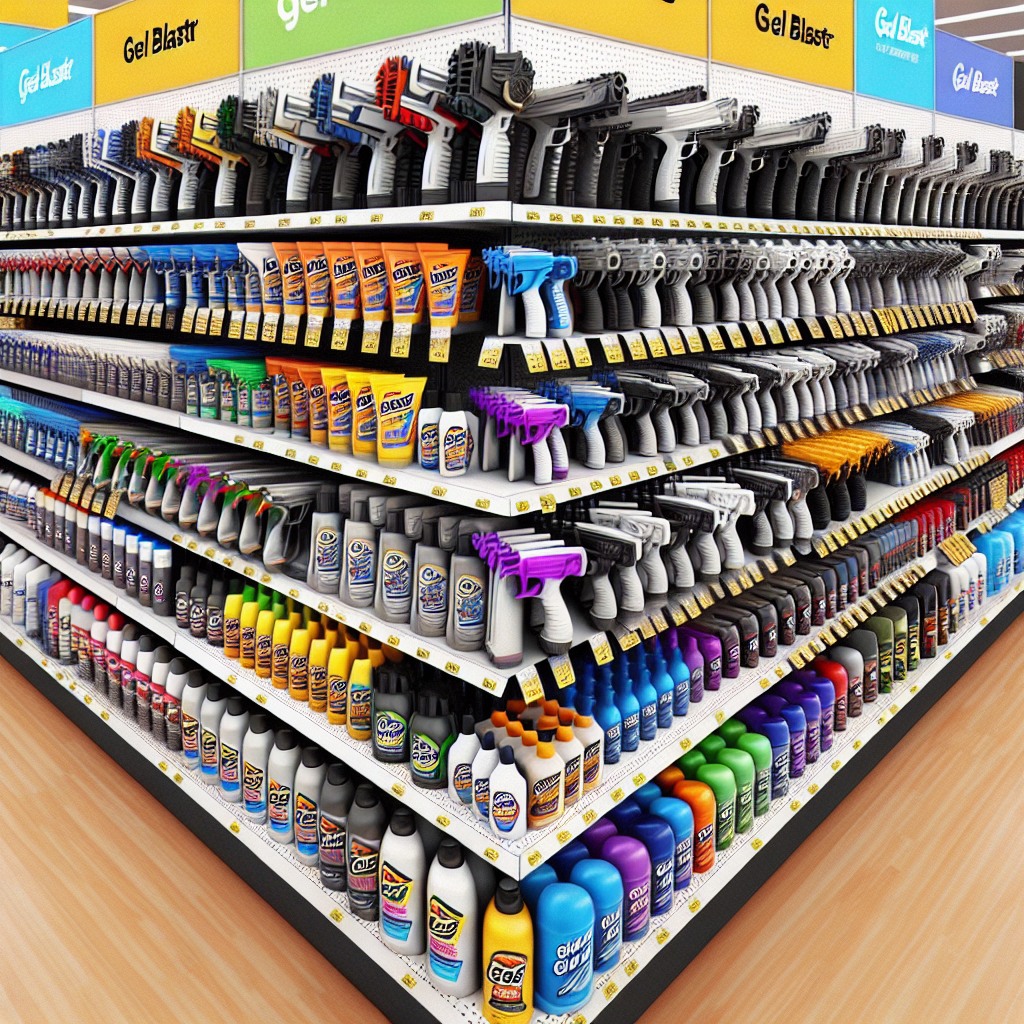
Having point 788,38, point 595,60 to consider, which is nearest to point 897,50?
point 788,38

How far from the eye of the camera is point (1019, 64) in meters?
5.03

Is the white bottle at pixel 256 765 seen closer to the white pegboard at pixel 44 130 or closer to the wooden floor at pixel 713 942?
the wooden floor at pixel 713 942

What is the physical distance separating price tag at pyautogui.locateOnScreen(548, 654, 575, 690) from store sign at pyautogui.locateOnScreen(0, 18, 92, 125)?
3379 millimetres

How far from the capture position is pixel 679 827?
2406 millimetres

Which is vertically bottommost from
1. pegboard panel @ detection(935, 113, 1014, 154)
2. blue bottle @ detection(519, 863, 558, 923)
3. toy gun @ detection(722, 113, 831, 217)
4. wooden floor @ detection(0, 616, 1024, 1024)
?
wooden floor @ detection(0, 616, 1024, 1024)

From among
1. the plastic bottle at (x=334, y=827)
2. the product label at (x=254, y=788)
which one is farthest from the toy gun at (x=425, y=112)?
the product label at (x=254, y=788)

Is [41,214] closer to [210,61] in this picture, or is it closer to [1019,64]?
[210,61]

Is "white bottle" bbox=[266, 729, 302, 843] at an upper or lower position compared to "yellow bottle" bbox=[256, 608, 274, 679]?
lower

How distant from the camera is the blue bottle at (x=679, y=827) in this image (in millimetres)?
2402

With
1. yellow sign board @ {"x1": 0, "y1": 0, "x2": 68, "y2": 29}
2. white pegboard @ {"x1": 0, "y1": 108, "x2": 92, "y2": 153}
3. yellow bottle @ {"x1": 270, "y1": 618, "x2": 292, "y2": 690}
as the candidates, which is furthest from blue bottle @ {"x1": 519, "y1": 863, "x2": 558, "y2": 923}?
yellow sign board @ {"x1": 0, "y1": 0, "x2": 68, "y2": 29}

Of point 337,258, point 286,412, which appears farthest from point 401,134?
point 286,412

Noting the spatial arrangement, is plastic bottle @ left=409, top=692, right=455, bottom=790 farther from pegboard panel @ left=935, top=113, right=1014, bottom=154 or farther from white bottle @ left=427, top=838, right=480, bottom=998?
pegboard panel @ left=935, top=113, right=1014, bottom=154

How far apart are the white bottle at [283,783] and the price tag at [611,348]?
1.47 m

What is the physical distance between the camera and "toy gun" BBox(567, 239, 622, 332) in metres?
2.18
